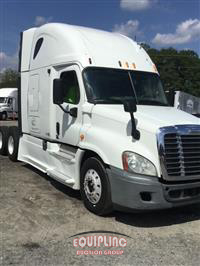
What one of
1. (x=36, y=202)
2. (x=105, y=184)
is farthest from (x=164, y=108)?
(x=36, y=202)

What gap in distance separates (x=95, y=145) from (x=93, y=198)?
87cm

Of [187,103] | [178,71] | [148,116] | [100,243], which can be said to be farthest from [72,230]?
[178,71]

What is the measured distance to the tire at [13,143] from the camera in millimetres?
9938

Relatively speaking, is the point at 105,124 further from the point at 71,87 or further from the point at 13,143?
the point at 13,143

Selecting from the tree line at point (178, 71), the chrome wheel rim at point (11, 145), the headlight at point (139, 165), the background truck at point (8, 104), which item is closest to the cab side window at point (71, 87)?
the headlight at point (139, 165)

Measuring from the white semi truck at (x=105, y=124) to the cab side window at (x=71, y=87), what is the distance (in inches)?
0.7

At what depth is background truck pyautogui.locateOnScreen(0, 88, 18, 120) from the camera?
31828 millimetres

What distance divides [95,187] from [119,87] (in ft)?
6.34

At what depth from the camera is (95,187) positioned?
224 inches

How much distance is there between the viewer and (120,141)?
532cm

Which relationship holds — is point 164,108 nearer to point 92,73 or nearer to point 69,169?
point 92,73

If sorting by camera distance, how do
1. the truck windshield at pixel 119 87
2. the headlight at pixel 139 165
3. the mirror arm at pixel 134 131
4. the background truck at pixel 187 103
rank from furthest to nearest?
the background truck at pixel 187 103 < the truck windshield at pixel 119 87 < the mirror arm at pixel 134 131 < the headlight at pixel 139 165

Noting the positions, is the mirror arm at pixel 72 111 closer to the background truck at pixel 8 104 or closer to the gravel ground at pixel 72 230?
the gravel ground at pixel 72 230

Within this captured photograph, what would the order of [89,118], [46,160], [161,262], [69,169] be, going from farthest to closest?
[46,160] < [69,169] < [89,118] < [161,262]
